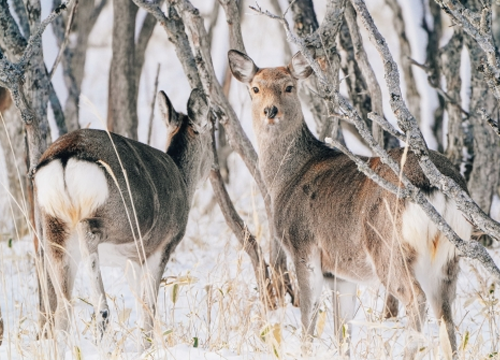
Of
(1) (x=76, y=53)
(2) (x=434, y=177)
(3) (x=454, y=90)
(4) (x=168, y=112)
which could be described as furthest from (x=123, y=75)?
(2) (x=434, y=177)

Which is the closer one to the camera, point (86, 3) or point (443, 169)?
point (443, 169)

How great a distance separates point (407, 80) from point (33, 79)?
250 inches

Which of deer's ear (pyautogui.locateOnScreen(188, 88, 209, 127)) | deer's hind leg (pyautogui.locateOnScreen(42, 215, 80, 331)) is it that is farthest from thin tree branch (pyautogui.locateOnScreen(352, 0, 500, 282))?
deer's ear (pyautogui.locateOnScreen(188, 88, 209, 127))

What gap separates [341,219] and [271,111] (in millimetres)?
1232

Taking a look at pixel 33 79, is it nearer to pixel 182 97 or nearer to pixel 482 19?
pixel 482 19

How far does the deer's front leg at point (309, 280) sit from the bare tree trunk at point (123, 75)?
4948mm

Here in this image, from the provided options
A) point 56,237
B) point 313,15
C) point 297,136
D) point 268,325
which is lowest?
point 268,325

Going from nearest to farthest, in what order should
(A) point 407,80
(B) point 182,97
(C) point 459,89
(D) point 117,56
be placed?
(C) point 459,89 < (D) point 117,56 < (A) point 407,80 < (B) point 182,97

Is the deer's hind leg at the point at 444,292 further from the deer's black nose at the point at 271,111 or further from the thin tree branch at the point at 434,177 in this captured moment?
the deer's black nose at the point at 271,111

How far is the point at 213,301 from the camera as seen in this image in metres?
5.03

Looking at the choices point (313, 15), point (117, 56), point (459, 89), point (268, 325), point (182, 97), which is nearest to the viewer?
point (268, 325)

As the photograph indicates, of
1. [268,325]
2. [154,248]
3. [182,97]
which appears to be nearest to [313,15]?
[154,248]

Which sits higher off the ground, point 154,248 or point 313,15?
point 313,15

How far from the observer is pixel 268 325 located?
3.38 metres
